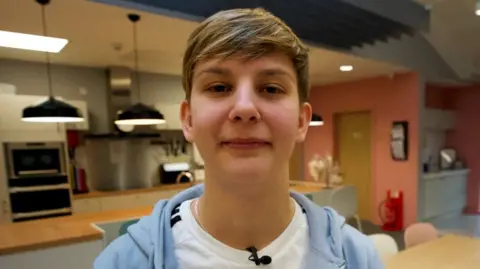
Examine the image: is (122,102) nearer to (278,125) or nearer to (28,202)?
(28,202)

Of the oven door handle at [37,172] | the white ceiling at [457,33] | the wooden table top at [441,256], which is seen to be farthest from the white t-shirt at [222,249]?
the white ceiling at [457,33]

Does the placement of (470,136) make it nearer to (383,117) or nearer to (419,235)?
(383,117)

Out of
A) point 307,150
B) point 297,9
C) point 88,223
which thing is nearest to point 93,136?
point 88,223

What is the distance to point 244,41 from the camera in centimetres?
63

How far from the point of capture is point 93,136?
4.34 m

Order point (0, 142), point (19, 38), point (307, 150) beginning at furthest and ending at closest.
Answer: point (307, 150), point (0, 142), point (19, 38)

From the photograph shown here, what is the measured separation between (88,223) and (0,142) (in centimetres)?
168

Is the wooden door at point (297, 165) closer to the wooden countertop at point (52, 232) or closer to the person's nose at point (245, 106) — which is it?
the wooden countertop at point (52, 232)

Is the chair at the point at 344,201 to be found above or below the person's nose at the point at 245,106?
below

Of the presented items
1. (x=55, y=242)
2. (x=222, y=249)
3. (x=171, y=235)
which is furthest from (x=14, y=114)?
(x=222, y=249)

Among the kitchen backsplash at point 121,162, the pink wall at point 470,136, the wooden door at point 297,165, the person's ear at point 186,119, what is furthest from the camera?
the wooden door at point 297,165

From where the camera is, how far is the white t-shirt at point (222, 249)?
69 cm

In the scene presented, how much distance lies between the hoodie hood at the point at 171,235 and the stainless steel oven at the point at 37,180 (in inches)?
135

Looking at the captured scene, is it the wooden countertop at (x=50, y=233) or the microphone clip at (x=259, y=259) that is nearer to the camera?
the microphone clip at (x=259, y=259)
